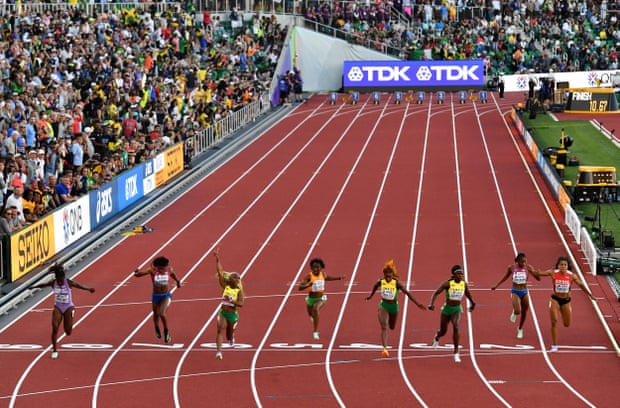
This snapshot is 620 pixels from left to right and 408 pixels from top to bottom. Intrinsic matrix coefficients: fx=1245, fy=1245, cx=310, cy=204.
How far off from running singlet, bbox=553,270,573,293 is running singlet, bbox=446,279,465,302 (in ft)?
5.06

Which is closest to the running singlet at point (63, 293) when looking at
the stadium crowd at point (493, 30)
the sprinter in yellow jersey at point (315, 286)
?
the sprinter in yellow jersey at point (315, 286)

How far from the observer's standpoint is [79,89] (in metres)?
36.8

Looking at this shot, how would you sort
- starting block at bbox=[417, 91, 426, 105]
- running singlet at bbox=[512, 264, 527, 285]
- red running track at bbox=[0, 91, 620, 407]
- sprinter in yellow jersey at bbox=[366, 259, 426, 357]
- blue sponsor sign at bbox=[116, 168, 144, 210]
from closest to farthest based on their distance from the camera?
1. red running track at bbox=[0, 91, 620, 407]
2. sprinter in yellow jersey at bbox=[366, 259, 426, 357]
3. running singlet at bbox=[512, 264, 527, 285]
4. blue sponsor sign at bbox=[116, 168, 144, 210]
5. starting block at bbox=[417, 91, 426, 105]

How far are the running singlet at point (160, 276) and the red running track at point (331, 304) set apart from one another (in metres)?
1.03

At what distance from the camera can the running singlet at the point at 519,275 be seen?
61.3 ft

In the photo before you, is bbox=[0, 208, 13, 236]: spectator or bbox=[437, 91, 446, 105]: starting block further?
bbox=[437, 91, 446, 105]: starting block

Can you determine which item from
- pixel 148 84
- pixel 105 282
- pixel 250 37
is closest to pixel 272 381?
pixel 105 282

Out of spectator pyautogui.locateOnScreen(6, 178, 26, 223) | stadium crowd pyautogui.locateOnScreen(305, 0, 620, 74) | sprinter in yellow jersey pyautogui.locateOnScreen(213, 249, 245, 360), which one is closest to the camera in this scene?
sprinter in yellow jersey pyautogui.locateOnScreen(213, 249, 245, 360)

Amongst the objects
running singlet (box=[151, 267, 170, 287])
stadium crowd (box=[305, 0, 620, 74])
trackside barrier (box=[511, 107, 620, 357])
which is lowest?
trackside barrier (box=[511, 107, 620, 357])

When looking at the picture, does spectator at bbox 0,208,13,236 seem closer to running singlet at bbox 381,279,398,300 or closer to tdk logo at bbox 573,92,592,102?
running singlet at bbox 381,279,398,300

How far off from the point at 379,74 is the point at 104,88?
67.2ft

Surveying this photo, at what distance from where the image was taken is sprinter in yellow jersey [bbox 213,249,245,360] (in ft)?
56.8

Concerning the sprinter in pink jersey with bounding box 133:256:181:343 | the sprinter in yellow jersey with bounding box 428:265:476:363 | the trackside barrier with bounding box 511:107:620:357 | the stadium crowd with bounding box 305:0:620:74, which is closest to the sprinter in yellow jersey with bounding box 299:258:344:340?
the sprinter in yellow jersey with bounding box 428:265:476:363

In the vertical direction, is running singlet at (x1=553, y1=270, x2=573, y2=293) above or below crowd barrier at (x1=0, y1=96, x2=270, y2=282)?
above
